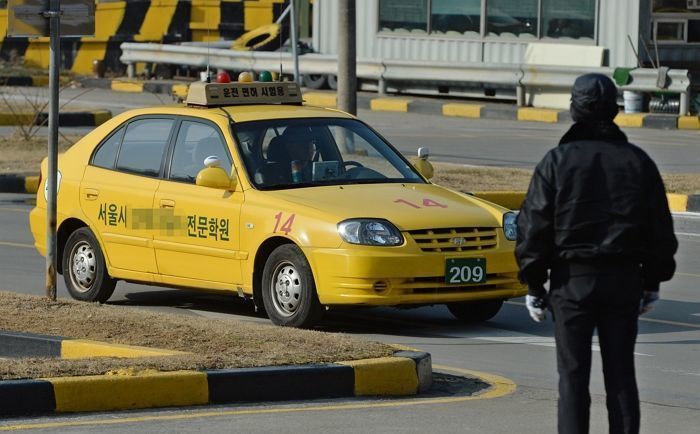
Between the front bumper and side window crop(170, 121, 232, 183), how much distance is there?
4.46 feet

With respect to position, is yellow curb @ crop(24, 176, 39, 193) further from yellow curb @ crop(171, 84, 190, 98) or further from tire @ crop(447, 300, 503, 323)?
yellow curb @ crop(171, 84, 190, 98)

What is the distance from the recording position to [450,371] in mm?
9234

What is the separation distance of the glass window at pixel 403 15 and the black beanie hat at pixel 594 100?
2645 centimetres

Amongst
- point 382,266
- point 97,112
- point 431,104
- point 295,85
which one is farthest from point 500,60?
point 382,266

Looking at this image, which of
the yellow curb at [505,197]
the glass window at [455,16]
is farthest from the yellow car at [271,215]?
the glass window at [455,16]

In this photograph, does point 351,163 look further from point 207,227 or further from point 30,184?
point 30,184

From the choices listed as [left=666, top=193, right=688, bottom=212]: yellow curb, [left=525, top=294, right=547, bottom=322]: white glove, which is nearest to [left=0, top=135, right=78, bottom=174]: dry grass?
[left=666, top=193, right=688, bottom=212]: yellow curb

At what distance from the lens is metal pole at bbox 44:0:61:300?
10562 millimetres

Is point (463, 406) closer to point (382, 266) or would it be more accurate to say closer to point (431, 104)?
point (382, 266)

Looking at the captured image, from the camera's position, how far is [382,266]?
1030 centimetres

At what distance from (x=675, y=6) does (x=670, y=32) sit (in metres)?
0.60

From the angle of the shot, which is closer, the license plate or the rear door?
the license plate

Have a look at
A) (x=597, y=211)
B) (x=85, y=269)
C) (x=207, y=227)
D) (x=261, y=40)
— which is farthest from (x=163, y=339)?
(x=261, y=40)

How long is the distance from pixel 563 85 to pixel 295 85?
1763cm
